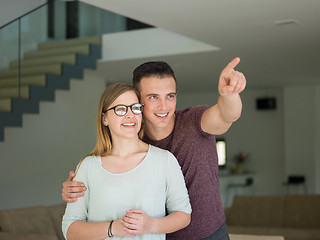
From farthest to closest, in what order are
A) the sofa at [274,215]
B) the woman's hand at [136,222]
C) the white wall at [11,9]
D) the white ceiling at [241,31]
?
the white wall at [11,9], the sofa at [274,215], the white ceiling at [241,31], the woman's hand at [136,222]

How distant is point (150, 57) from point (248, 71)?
1.99 metres

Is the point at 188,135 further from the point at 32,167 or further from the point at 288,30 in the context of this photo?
the point at 32,167

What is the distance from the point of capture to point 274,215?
20.8ft

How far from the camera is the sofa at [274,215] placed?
6.04m

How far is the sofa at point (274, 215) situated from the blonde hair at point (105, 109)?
4.57 metres

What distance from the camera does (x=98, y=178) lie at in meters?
1.63

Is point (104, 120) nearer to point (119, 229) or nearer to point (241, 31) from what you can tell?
point (119, 229)

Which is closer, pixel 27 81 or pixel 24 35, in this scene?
pixel 27 81

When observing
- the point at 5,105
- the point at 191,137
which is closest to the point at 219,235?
the point at 191,137

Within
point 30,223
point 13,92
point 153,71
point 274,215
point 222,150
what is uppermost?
point 13,92

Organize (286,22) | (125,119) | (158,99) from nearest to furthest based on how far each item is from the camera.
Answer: (125,119) → (158,99) → (286,22)

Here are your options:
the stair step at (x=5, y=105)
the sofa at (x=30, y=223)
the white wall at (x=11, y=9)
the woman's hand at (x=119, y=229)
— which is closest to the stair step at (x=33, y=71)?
the stair step at (x=5, y=105)

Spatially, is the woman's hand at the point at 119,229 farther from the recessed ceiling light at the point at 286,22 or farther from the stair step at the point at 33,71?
the stair step at the point at 33,71

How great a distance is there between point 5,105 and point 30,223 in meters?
1.51
